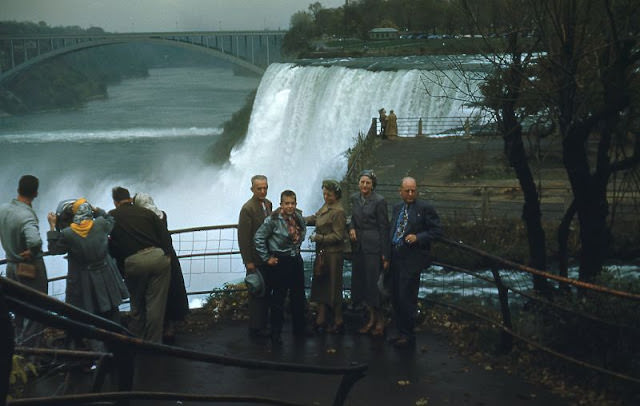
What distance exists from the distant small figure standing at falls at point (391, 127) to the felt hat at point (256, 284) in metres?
20.3

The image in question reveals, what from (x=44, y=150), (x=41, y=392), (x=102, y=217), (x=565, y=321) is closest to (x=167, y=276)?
(x=102, y=217)

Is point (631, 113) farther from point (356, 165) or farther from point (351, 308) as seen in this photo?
point (356, 165)

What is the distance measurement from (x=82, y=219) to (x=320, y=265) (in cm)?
204

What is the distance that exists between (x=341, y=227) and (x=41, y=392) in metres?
2.72

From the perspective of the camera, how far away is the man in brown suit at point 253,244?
7.14m

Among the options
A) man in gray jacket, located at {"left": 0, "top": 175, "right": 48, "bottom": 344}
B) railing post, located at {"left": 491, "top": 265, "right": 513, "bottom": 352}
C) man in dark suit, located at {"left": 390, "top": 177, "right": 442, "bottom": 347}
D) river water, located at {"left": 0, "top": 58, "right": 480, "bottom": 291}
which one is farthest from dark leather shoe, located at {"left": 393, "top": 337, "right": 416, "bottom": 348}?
man in gray jacket, located at {"left": 0, "top": 175, "right": 48, "bottom": 344}

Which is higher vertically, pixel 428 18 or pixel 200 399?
pixel 428 18

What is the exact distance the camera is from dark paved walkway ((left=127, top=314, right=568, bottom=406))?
5.82 metres

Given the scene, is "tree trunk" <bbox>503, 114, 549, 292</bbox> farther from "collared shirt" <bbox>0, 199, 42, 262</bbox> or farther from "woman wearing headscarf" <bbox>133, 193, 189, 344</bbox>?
"collared shirt" <bbox>0, 199, 42, 262</bbox>

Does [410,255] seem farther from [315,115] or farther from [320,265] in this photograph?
[315,115]

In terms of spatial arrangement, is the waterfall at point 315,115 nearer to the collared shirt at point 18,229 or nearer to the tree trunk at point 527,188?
the tree trunk at point 527,188

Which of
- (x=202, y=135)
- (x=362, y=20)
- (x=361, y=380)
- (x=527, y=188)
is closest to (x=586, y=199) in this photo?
(x=527, y=188)

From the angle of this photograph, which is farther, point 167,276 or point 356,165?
point 356,165

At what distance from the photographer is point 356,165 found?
2422 centimetres
